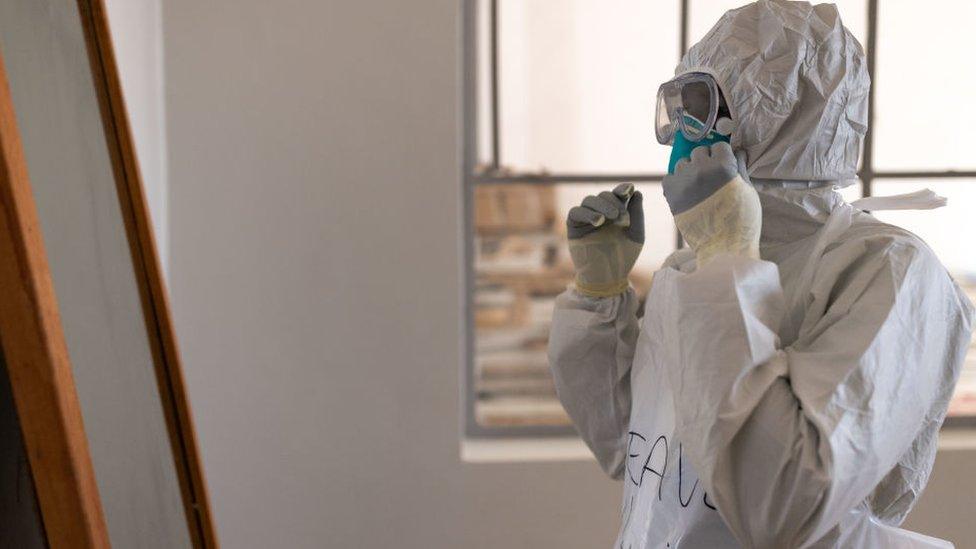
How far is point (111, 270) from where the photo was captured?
1420mm

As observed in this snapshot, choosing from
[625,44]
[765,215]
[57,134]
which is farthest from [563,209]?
[57,134]

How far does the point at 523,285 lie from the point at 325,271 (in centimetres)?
61

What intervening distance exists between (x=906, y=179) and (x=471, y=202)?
3.74 feet

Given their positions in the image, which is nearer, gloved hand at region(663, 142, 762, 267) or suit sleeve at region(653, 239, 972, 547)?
suit sleeve at region(653, 239, 972, 547)

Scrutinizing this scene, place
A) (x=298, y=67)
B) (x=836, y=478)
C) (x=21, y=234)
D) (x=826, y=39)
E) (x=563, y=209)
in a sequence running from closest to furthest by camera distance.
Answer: (x=21, y=234) → (x=836, y=478) → (x=826, y=39) → (x=298, y=67) → (x=563, y=209)

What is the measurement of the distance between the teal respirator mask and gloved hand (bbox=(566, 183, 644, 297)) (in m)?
0.16

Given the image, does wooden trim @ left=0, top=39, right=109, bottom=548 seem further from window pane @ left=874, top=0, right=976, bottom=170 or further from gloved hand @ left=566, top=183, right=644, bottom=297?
window pane @ left=874, top=0, right=976, bottom=170

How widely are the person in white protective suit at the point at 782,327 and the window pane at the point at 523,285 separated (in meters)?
1.07

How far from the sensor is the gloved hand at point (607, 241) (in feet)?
4.68

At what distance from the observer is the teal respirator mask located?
1215mm

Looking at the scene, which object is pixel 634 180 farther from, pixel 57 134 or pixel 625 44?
pixel 57 134

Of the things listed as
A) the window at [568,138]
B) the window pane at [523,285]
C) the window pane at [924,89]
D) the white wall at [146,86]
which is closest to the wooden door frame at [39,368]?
the white wall at [146,86]

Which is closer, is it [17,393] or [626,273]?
[17,393]

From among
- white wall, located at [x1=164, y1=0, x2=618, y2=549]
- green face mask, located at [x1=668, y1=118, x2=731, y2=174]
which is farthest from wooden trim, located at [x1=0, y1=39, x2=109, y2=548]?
white wall, located at [x1=164, y1=0, x2=618, y2=549]
